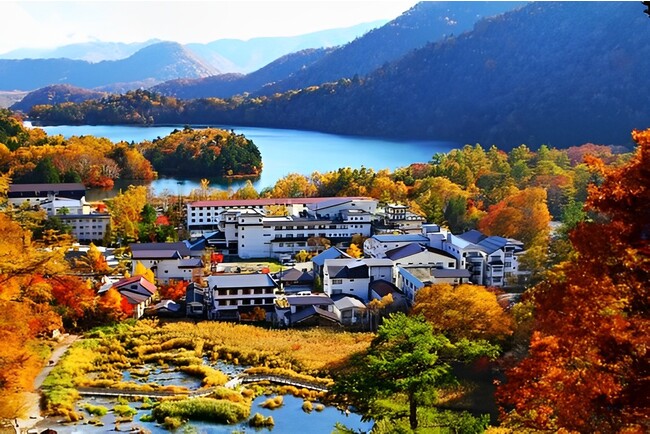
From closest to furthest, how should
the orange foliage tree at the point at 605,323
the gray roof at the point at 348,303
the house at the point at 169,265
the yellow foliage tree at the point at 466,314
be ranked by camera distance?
1. the orange foliage tree at the point at 605,323
2. the yellow foliage tree at the point at 466,314
3. the gray roof at the point at 348,303
4. the house at the point at 169,265

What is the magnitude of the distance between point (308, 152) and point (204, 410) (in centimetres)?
3747

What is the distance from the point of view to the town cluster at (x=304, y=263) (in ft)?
42.0

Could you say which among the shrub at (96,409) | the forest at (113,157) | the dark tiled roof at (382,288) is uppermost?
the forest at (113,157)

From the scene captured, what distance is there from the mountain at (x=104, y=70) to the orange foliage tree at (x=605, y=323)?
141 metres

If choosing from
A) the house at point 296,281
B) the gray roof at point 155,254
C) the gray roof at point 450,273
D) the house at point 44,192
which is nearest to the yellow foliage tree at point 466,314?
the gray roof at point 450,273

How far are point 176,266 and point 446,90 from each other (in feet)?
171

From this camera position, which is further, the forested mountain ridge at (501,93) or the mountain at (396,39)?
the mountain at (396,39)

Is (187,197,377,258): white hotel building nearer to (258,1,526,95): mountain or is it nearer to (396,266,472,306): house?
(396,266,472,306): house

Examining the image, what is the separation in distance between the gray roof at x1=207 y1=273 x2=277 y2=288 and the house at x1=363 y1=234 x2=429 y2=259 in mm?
3593

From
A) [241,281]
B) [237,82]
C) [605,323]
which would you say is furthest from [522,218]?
[237,82]

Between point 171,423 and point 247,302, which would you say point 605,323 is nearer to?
point 171,423

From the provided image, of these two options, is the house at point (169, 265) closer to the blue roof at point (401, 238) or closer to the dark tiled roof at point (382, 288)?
the dark tiled roof at point (382, 288)

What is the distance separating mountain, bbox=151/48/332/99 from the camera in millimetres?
104438

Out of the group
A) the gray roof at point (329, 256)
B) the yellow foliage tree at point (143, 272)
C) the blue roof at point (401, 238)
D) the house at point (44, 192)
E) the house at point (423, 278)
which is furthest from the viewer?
the house at point (44, 192)
